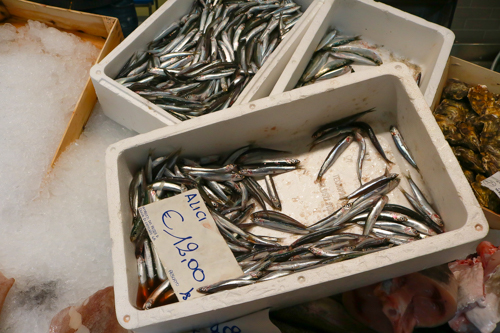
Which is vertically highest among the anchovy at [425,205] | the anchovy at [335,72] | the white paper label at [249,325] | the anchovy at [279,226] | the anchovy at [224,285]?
the anchovy at [335,72]

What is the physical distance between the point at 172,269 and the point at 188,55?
68.8 inches

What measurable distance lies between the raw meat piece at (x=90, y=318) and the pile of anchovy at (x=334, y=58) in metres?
1.76

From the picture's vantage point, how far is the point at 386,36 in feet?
8.68

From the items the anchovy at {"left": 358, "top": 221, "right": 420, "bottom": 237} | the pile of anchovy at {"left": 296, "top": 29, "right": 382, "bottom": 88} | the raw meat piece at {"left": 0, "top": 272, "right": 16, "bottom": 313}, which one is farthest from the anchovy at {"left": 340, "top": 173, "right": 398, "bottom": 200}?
the raw meat piece at {"left": 0, "top": 272, "right": 16, "bottom": 313}

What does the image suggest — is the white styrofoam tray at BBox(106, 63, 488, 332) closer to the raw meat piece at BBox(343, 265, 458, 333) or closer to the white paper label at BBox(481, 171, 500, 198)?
the raw meat piece at BBox(343, 265, 458, 333)

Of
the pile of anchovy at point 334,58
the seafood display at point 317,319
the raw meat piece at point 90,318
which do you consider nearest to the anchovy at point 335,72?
the pile of anchovy at point 334,58

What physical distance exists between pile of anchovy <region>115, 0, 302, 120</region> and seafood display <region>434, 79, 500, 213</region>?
133 cm

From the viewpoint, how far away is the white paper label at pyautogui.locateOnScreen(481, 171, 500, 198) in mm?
1988

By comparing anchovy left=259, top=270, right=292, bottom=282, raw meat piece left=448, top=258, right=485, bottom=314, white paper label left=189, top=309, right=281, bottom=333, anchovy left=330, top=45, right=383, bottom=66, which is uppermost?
anchovy left=330, top=45, right=383, bottom=66

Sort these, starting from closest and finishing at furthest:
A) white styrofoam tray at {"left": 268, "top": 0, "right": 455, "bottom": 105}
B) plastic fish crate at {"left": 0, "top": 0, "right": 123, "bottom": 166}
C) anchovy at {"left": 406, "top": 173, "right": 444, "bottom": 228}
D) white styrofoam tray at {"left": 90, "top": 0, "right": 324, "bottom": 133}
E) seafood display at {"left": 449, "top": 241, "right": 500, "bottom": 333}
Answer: anchovy at {"left": 406, "top": 173, "right": 444, "bottom": 228} → seafood display at {"left": 449, "top": 241, "right": 500, "bottom": 333} → white styrofoam tray at {"left": 90, "top": 0, "right": 324, "bottom": 133} → white styrofoam tray at {"left": 268, "top": 0, "right": 455, "bottom": 105} → plastic fish crate at {"left": 0, "top": 0, "right": 123, "bottom": 166}

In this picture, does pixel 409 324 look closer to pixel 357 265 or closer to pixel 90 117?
pixel 357 265

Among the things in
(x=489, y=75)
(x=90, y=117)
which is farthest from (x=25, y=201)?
(x=489, y=75)

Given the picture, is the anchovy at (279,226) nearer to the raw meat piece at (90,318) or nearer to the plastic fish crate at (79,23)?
the raw meat piece at (90,318)

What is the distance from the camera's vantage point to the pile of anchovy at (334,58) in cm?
249
